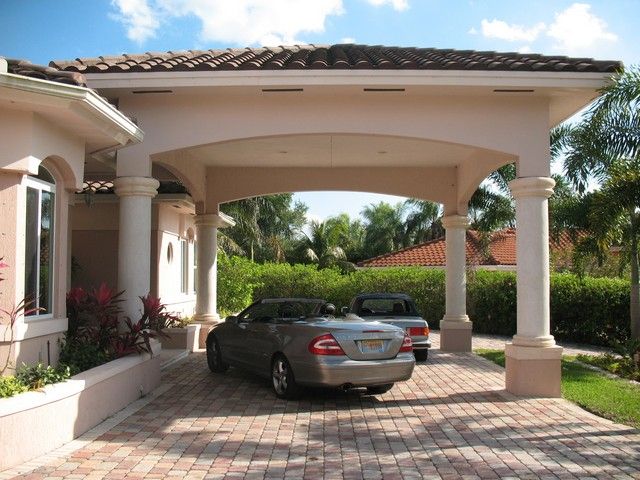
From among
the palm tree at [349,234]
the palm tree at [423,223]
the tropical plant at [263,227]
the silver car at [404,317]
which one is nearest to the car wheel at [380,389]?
the silver car at [404,317]

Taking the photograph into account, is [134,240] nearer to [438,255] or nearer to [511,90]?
[511,90]

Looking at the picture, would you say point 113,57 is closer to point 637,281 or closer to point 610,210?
point 610,210

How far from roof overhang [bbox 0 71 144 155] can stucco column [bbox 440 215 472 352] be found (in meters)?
8.97

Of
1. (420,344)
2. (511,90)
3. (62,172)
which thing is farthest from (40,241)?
(420,344)

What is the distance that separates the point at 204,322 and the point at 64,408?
31.1 feet

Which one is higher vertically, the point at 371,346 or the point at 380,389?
the point at 371,346

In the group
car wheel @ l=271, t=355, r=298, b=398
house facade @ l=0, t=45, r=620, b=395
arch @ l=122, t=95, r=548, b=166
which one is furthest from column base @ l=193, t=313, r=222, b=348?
arch @ l=122, t=95, r=548, b=166

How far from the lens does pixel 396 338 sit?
9.30m

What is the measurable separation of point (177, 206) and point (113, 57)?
6.38 m

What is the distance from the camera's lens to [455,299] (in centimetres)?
1584

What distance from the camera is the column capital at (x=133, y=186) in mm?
9805

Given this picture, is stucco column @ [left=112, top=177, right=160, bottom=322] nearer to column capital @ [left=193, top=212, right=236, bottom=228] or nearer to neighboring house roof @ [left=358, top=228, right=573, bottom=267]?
column capital @ [left=193, top=212, right=236, bottom=228]

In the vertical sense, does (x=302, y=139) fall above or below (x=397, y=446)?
above

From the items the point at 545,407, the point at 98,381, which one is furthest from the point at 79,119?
the point at 545,407
